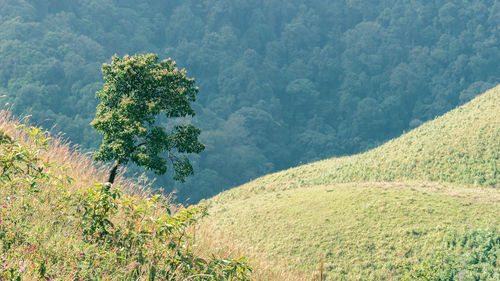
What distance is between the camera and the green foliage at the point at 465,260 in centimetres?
1320

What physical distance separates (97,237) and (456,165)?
2101 centimetres

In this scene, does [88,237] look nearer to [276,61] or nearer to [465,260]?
[465,260]

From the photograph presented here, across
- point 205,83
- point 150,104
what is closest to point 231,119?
point 205,83

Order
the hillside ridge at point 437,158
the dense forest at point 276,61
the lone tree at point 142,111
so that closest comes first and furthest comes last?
the lone tree at point 142,111
the hillside ridge at point 437,158
the dense forest at point 276,61

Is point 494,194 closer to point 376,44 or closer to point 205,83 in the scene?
point 205,83

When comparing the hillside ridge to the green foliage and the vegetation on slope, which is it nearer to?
the green foliage

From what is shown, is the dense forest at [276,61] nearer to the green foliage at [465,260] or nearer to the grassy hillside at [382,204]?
the grassy hillside at [382,204]

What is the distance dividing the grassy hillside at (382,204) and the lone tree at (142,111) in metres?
3.52

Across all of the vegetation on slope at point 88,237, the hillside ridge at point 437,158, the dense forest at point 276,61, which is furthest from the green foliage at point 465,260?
the dense forest at point 276,61

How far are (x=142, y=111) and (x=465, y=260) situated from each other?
38.4 ft

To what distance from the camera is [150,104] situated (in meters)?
8.72

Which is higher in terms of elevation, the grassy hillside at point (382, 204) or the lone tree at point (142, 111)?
the grassy hillside at point (382, 204)

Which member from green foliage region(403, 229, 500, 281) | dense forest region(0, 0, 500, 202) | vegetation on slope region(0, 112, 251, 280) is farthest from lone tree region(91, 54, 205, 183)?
dense forest region(0, 0, 500, 202)

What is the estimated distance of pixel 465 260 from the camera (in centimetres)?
1421
